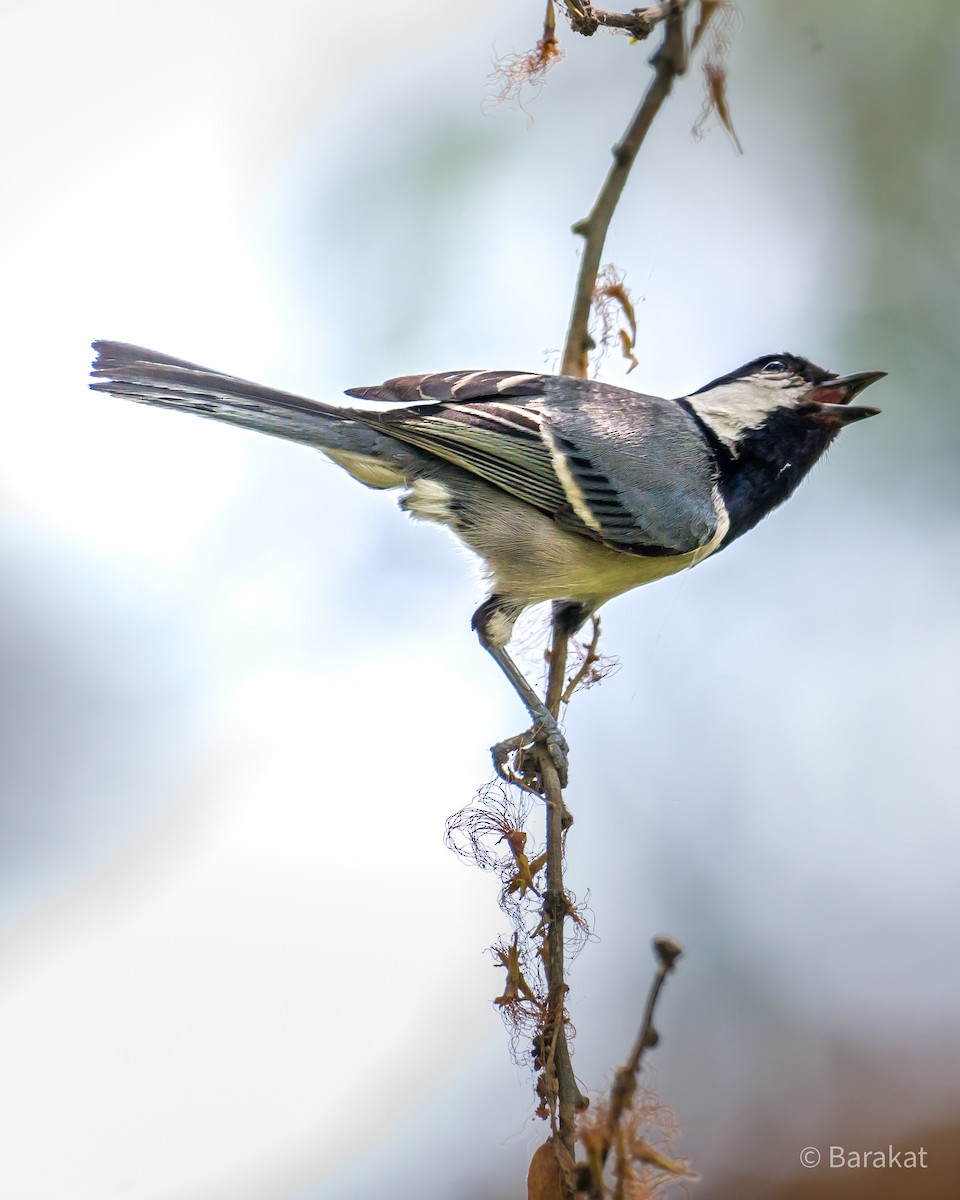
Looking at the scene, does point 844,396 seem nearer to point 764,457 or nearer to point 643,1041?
point 764,457

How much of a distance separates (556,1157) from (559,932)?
402mm

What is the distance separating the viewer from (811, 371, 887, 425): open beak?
9.34ft

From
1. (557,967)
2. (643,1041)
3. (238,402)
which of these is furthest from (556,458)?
(643,1041)

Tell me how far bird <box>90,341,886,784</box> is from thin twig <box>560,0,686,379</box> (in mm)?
94

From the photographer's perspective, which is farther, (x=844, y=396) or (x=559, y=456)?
(x=844, y=396)

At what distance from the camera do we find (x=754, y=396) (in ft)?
10.1

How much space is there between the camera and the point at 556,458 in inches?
112

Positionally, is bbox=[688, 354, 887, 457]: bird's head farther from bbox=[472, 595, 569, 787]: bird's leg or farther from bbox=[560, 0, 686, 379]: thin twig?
bbox=[472, 595, 569, 787]: bird's leg

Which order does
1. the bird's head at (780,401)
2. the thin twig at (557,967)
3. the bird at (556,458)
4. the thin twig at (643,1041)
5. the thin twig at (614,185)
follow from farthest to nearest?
1. the bird's head at (780,401)
2. the bird at (556,458)
3. the thin twig at (614,185)
4. the thin twig at (557,967)
5. the thin twig at (643,1041)

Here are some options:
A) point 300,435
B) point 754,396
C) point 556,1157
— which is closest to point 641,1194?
point 556,1157

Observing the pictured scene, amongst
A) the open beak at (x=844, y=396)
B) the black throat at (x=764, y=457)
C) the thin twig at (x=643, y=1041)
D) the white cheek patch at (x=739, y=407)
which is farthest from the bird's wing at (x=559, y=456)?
the thin twig at (x=643, y=1041)

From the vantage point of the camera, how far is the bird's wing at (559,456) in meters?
2.81

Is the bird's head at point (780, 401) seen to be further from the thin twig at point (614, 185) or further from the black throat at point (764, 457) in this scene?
the thin twig at point (614, 185)

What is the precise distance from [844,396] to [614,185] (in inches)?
35.2
